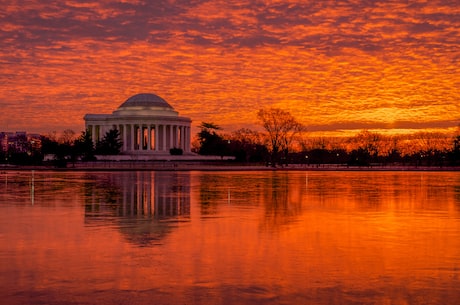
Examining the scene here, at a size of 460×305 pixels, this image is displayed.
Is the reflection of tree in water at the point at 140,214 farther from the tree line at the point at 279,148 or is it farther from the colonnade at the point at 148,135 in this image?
the colonnade at the point at 148,135

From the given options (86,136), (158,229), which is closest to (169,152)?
(86,136)

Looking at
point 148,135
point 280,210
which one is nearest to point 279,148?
point 148,135

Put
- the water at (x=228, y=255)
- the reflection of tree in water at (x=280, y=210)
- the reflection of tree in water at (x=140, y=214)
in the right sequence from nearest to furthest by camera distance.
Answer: the water at (x=228, y=255) → the reflection of tree in water at (x=140, y=214) → the reflection of tree in water at (x=280, y=210)

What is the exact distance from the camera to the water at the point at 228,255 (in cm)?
805

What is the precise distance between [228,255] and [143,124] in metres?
112

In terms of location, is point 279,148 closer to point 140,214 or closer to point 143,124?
point 143,124

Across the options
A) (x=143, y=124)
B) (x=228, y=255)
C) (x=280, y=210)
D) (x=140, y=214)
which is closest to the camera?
(x=228, y=255)

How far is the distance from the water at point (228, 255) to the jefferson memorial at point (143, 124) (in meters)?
100

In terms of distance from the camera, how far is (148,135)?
122938mm

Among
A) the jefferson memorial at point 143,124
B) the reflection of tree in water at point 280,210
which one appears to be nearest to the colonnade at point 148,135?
the jefferson memorial at point 143,124

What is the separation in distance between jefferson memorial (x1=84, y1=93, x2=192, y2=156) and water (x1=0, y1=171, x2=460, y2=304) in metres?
100

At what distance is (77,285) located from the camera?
27.9 feet

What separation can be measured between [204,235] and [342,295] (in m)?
6.36

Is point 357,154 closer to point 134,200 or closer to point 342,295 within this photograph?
point 134,200
